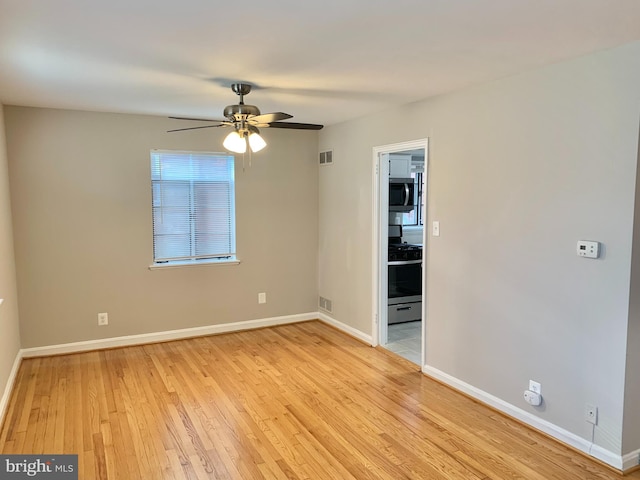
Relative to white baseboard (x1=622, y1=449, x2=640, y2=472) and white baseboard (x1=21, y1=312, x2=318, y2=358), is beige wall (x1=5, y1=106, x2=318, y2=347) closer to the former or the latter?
white baseboard (x1=21, y1=312, x2=318, y2=358)

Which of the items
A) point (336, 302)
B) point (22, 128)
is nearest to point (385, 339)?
point (336, 302)

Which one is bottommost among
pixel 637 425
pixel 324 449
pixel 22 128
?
pixel 324 449

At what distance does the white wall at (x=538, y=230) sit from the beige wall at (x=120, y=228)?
1.80 meters

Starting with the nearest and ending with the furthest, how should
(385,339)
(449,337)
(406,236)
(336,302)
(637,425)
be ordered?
(637,425)
(449,337)
(385,339)
(336,302)
(406,236)

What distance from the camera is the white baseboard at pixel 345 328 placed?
16.2 ft

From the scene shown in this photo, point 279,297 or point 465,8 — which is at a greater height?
point 465,8

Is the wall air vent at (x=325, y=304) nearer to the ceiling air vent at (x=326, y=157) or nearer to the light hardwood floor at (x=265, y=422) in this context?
the light hardwood floor at (x=265, y=422)

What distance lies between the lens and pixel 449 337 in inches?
150

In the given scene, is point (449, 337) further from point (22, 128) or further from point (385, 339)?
point (22, 128)

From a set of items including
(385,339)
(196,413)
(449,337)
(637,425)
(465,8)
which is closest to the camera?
(465,8)

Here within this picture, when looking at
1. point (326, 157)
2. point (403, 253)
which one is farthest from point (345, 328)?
point (326, 157)

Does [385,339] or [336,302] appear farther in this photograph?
[336,302]

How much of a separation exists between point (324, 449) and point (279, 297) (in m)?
2.86

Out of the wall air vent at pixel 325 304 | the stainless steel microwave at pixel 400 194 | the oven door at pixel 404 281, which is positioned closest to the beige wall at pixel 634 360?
the oven door at pixel 404 281
